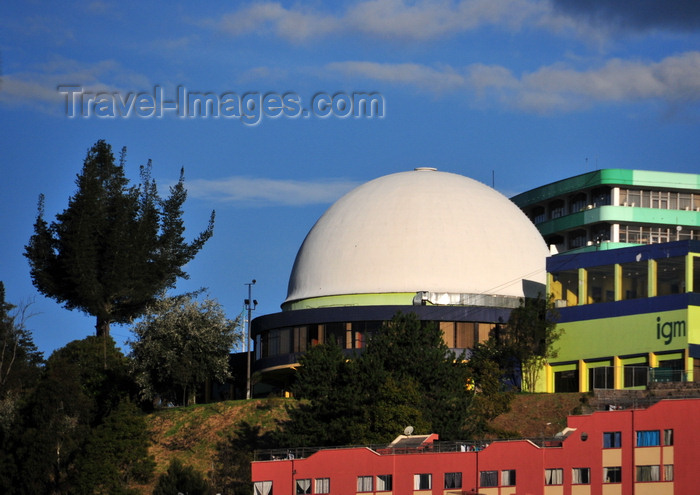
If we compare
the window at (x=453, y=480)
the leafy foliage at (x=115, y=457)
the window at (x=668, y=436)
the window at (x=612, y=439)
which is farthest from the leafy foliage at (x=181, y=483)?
the window at (x=668, y=436)

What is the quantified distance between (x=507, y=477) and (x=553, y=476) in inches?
73.9

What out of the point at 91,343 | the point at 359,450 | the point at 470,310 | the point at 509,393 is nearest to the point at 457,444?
the point at 359,450

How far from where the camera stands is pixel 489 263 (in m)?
83.8

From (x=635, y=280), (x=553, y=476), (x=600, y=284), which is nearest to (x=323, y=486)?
(x=553, y=476)

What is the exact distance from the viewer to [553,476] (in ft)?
190

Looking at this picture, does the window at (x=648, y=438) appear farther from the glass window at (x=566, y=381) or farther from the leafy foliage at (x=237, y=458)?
the glass window at (x=566, y=381)

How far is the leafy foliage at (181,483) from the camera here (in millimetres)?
63688

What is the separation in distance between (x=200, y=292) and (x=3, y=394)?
1341 centimetres

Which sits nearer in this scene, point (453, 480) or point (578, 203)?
point (453, 480)

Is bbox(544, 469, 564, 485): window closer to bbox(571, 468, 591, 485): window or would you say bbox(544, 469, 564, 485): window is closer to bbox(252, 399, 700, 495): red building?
bbox(252, 399, 700, 495): red building

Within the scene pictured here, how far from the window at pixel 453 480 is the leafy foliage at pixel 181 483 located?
1198 cm

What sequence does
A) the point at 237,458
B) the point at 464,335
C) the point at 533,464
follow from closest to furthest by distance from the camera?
the point at 533,464
the point at 237,458
the point at 464,335

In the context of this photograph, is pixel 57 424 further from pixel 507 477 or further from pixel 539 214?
pixel 539 214

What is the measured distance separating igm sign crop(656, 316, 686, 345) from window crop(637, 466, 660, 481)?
42.8 ft
